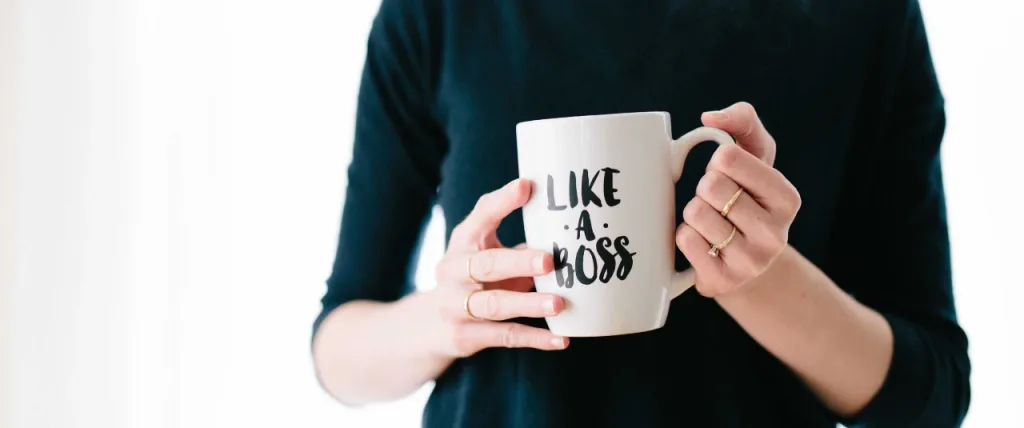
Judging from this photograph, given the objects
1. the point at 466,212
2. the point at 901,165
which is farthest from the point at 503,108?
the point at 901,165

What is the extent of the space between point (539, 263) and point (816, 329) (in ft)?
0.81

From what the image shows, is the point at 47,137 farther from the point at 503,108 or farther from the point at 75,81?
the point at 503,108

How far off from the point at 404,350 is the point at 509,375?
0.09 metres

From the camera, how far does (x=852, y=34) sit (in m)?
0.71

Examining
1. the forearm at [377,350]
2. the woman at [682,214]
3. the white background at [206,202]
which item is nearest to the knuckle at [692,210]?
the woman at [682,214]

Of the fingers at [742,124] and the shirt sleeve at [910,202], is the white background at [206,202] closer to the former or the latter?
the shirt sleeve at [910,202]

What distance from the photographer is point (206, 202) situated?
116 centimetres

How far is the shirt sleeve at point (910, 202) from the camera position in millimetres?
718

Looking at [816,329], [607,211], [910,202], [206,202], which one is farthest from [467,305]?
[206,202]

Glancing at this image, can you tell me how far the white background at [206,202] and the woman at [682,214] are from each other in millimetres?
395

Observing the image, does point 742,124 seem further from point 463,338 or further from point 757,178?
point 463,338

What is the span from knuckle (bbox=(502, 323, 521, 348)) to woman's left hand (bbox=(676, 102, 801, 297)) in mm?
128

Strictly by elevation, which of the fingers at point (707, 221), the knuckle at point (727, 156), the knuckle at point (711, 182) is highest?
the knuckle at point (727, 156)

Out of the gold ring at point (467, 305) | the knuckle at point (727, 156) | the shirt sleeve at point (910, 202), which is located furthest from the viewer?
the shirt sleeve at point (910, 202)
